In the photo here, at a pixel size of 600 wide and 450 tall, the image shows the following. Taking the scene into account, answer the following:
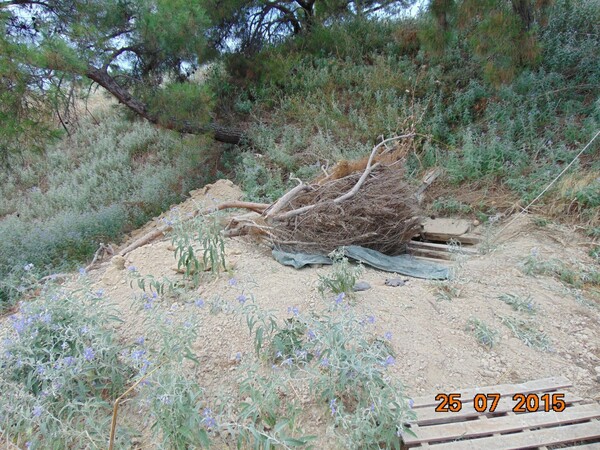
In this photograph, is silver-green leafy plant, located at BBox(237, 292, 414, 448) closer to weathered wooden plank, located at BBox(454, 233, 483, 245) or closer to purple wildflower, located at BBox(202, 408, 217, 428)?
purple wildflower, located at BBox(202, 408, 217, 428)

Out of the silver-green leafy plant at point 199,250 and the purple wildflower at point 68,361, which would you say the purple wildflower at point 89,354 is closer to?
the purple wildflower at point 68,361

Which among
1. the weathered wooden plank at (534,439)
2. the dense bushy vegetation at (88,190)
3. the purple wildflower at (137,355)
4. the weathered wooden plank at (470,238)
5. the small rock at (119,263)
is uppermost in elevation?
the dense bushy vegetation at (88,190)

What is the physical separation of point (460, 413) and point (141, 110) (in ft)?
20.8

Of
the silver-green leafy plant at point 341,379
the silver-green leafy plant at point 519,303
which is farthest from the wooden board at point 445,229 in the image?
the silver-green leafy plant at point 341,379

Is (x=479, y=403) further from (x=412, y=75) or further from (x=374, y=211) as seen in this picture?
(x=412, y=75)

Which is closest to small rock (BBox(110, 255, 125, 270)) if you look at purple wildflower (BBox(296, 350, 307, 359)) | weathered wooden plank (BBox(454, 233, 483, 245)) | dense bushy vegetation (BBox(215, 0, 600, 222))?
purple wildflower (BBox(296, 350, 307, 359))

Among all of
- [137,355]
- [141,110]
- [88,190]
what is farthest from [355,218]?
[88,190]

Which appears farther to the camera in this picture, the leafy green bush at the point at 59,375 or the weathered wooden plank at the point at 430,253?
the weathered wooden plank at the point at 430,253

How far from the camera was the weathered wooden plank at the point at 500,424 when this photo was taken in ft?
5.98

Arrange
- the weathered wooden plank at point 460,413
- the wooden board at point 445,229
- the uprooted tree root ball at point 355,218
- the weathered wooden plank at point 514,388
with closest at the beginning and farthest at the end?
the weathered wooden plank at point 460,413, the weathered wooden plank at point 514,388, the uprooted tree root ball at point 355,218, the wooden board at point 445,229

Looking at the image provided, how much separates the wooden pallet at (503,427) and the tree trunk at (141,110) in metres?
5.60

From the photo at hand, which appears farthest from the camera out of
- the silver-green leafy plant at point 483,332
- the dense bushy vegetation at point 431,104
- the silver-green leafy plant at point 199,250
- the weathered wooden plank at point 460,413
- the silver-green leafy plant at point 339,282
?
the dense bushy vegetation at point 431,104

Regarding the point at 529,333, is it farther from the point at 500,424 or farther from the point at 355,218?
the point at 355,218

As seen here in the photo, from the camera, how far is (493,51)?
5695 mm
